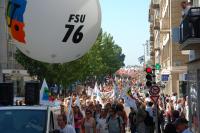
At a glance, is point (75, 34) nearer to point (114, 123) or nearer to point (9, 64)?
point (114, 123)

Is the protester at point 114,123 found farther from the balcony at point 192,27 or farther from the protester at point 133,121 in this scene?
the balcony at point 192,27

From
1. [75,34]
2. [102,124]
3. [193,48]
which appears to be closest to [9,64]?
[193,48]

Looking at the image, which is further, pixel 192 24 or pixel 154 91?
pixel 154 91

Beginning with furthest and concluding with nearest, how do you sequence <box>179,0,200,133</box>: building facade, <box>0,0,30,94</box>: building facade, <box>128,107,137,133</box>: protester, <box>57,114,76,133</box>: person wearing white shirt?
<box>0,0,30,94</box>: building facade
<box>128,107,137,133</box>: protester
<box>179,0,200,133</box>: building facade
<box>57,114,76,133</box>: person wearing white shirt

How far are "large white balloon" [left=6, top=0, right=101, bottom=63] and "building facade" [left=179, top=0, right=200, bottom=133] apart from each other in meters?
4.98

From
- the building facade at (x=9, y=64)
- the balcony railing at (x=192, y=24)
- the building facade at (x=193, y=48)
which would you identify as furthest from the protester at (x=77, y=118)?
the building facade at (x=9, y=64)

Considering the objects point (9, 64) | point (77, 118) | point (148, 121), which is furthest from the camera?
point (9, 64)

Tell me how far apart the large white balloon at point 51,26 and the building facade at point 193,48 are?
4.98 metres

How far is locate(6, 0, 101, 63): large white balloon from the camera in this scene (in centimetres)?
1218

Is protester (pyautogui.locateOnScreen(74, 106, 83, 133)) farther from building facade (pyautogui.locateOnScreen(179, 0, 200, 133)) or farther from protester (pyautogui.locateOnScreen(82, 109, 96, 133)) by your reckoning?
building facade (pyautogui.locateOnScreen(179, 0, 200, 133))

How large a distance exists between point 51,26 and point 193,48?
8418 mm

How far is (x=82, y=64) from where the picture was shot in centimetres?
5544

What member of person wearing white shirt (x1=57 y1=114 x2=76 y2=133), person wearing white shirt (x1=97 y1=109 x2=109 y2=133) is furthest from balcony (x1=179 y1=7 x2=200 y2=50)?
person wearing white shirt (x1=57 y1=114 x2=76 y2=133)

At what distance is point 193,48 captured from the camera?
770 inches
